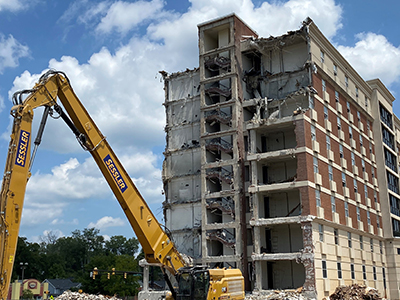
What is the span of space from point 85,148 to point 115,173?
208 centimetres

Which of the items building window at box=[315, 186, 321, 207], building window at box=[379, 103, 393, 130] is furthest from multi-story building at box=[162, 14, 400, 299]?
building window at box=[379, 103, 393, 130]

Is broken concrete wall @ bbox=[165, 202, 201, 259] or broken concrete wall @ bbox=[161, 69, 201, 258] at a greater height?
broken concrete wall @ bbox=[161, 69, 201, 258]

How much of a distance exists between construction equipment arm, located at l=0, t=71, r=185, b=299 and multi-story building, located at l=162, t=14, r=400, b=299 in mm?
20703

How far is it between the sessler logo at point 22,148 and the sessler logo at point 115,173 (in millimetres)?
6241

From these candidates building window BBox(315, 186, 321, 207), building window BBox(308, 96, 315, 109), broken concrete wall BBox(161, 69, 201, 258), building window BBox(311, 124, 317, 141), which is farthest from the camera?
broken concrete wall BBox(161, 69, 201, 258)

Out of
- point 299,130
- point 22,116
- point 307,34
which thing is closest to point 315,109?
point 299,130

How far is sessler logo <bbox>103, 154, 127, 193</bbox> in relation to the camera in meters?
25.5

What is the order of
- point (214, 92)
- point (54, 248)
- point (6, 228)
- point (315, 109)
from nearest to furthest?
point (6, 228), point (315, 109), point (214, 92), point (54, 248)

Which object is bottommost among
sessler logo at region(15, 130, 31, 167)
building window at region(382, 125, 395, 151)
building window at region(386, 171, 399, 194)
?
sessler logo at region(15, 130, 31, 167)

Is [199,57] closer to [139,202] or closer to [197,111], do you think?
[197,111]

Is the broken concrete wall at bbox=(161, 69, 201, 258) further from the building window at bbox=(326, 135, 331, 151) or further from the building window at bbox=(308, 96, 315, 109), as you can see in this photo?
the building window at bbox=(326, 135, 331, 151)

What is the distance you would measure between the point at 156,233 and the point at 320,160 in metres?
26.0

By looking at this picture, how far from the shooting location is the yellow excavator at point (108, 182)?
18.5m

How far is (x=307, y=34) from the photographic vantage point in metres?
50.2
